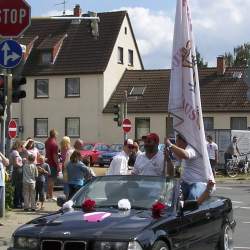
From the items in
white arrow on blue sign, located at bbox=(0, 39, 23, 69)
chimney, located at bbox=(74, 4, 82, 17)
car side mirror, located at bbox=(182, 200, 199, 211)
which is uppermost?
chimney, located at bbox=(74, 4, 82, 17)

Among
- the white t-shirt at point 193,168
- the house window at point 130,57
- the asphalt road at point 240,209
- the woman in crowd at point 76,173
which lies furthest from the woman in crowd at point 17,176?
the house window at point 130,57

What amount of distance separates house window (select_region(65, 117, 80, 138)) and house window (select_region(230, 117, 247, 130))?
1190cm

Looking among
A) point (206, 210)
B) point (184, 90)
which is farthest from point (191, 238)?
point (184, 90)

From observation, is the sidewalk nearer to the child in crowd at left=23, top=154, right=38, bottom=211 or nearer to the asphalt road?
the child in crowd at left=23, top=154, right=38, bottom=211

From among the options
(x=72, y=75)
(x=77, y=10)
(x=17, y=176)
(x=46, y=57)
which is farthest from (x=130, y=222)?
(x=77, y=10)

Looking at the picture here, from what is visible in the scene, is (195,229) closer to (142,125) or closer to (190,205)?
(190,205)

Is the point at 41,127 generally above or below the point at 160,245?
above

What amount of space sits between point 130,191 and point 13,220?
607 centimetres

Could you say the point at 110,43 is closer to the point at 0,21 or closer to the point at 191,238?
the point at 0,21

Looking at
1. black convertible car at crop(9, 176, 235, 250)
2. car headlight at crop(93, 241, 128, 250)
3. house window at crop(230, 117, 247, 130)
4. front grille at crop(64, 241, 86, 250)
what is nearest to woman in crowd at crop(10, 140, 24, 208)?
black convertible car at crop(9, 176, 235, 250)

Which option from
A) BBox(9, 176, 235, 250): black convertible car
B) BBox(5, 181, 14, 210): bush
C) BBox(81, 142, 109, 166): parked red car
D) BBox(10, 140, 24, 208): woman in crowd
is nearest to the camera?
BBox(9, 176, 235, 250): black convertible car

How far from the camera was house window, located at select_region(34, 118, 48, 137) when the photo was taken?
5475cm

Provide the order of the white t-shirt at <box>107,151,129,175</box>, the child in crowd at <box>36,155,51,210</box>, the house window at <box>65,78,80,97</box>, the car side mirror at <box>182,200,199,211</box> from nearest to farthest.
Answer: the car side mirror at <box>182,200,199,211</box>, the white t-shirt at <box>107,151,129,175</box>, the child in crowd at <box>36,155,51,210</box>, the house window at <box>65,78,80,97</box>

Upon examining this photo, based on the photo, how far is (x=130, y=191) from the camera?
28.5 feet
